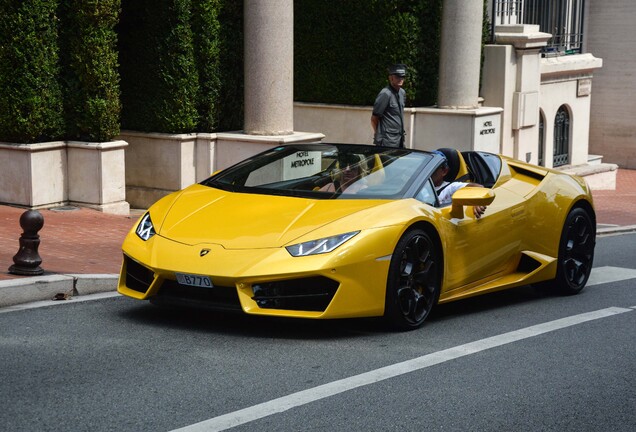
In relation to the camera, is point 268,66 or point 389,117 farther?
point 268,66

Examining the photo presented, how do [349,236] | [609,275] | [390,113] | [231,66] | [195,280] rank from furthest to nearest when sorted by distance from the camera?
[231,66] → [390,113] → [609,275] → [349,236] → [195,280]

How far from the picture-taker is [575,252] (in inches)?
380

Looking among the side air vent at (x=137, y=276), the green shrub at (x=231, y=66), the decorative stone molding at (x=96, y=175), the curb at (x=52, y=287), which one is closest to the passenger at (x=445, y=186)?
the side air vent at (x=137, y=276)

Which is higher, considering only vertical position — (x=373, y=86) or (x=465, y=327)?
(x=373, y=86)

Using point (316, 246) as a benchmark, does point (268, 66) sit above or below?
above

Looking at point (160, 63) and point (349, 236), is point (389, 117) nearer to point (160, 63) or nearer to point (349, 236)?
point (160, 63)

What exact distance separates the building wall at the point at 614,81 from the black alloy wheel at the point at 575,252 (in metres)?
18.4

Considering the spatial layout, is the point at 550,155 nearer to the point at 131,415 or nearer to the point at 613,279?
the point at 613,279

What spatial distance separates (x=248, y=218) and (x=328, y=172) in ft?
3.25

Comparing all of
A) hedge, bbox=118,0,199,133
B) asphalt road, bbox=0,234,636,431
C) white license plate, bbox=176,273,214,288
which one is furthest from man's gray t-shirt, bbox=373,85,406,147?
white license plate, bbox=176,273,214,288

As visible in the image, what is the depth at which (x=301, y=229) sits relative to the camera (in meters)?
7.16

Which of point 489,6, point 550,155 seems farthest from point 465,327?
point 550,155

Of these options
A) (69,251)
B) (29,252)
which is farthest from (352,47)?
(29,252)

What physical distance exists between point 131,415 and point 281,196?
281cm
